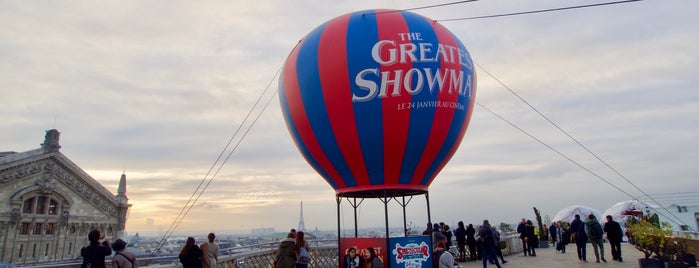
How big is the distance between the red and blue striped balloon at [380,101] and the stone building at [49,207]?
3440 cm

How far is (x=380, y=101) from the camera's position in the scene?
10711mm

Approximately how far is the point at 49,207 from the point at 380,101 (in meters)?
44.1

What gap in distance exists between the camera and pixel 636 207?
100 feet

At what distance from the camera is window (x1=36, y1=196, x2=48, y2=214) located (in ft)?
134

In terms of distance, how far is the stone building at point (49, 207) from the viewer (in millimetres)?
38125

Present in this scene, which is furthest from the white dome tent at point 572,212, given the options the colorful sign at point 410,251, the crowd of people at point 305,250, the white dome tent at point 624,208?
the colorful sign at point 410,251

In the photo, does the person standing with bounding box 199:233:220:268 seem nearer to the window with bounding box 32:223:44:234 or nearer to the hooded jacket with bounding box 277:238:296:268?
the hooded jacket with bounding box 277:238:296:268

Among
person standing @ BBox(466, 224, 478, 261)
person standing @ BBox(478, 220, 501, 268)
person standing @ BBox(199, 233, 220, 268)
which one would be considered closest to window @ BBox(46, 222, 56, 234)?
person standing @ BBox(199, 233, 220, 268)

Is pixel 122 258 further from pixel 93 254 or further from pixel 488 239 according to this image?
pixel 488 239

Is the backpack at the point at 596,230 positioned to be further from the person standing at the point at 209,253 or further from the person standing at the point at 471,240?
the person standing at the point at 209,253

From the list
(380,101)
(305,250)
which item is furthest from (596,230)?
(305,250)

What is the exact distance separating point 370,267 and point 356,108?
151 inches

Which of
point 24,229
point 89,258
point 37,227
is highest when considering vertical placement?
point 37,227

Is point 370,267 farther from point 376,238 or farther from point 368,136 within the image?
point 368,136
